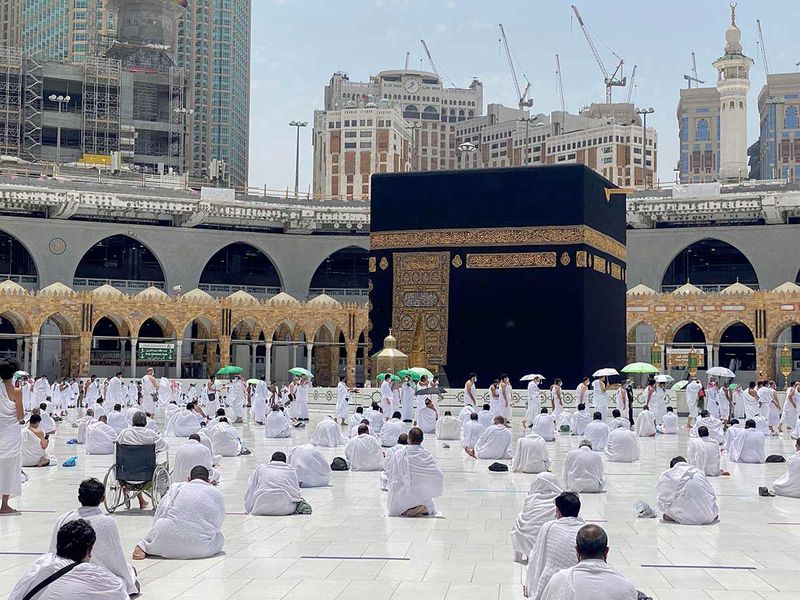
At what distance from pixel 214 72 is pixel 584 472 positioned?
75.2 metres

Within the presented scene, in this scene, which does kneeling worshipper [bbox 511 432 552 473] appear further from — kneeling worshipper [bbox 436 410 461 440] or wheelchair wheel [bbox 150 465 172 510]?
kneeling worshipper [bbox 436 410 461 440]

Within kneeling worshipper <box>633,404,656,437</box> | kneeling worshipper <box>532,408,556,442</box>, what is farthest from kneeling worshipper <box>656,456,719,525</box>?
kneeling worshipper <box>633,404,656,437</box>

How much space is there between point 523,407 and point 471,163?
89.0 metres

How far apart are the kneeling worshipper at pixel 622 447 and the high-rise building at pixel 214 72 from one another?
220 feet

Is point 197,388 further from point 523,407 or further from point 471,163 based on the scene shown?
point 471,163

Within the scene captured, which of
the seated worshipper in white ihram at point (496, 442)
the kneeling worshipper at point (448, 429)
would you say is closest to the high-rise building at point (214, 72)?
the kneeling worshipper at point (448, 429)

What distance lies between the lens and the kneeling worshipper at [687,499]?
333 inches

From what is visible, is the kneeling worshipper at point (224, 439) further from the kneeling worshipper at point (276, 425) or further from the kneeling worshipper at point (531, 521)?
the kneeling worshipper at point (531, 521)

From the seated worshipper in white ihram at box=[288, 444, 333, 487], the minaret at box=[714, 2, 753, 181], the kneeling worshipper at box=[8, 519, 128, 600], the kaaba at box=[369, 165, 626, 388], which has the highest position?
A: the minaret at box=[714, 2, 753, 181]

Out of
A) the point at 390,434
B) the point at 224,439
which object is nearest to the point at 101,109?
the point at 390,434

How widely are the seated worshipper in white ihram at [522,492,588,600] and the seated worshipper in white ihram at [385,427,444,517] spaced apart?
10.6 feet

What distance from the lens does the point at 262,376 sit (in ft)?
136

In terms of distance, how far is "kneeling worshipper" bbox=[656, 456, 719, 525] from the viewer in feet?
27.8

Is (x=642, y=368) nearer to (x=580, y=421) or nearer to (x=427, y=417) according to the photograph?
(x=580, y=421)
